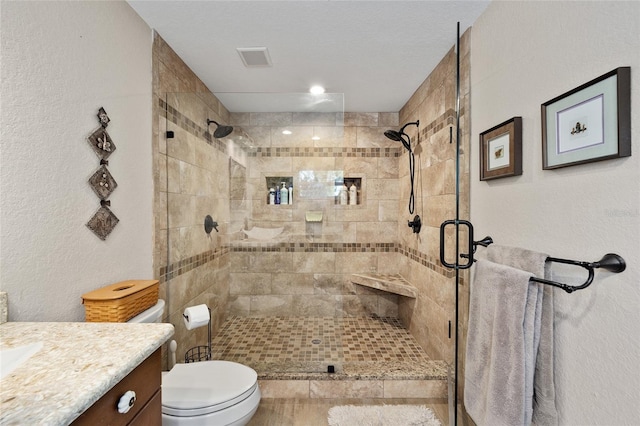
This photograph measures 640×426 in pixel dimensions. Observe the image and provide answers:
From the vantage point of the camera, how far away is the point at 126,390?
2.75 ft

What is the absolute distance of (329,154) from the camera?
2369 mm

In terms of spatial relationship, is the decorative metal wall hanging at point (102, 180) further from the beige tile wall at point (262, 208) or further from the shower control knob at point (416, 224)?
the shower control knob at point (416, 224)

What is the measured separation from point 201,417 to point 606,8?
2218 millimetres

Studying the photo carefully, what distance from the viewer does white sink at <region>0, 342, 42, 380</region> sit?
84cm

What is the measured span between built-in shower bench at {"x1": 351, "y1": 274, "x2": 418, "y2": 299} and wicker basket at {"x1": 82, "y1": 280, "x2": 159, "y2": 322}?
214 centimetres

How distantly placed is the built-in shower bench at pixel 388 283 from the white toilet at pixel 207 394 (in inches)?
65.9

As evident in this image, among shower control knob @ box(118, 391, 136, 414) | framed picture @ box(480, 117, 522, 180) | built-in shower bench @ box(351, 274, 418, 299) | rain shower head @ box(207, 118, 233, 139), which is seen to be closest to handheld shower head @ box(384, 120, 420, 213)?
built-in shower bench @ box(351, 274, 418, 299)

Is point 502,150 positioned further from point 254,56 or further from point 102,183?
point 102,183

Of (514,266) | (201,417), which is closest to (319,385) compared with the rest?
(201,417)

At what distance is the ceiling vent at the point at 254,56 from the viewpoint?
6.80ft

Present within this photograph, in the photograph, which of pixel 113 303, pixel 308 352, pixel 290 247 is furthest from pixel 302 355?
pixel 113 303

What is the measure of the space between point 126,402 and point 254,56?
6.95 ft

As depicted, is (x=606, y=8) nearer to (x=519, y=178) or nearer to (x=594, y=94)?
(x=594, y=94)

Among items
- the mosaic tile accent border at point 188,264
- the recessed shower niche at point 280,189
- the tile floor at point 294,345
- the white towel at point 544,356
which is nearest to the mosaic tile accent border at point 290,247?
the mosaic tile accent border at point 188,264
